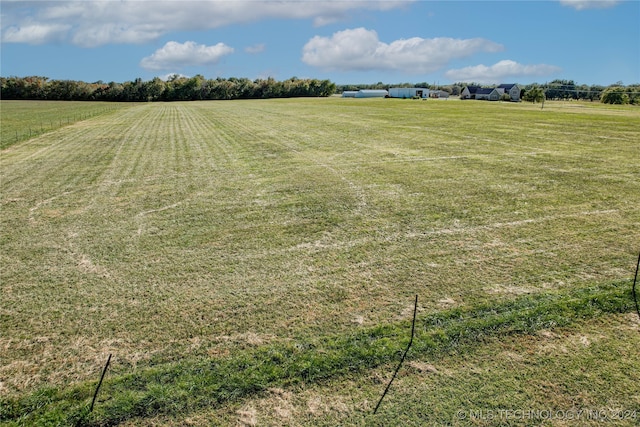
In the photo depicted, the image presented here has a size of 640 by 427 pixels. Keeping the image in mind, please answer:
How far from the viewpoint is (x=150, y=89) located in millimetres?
110562

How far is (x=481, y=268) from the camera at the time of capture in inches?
292

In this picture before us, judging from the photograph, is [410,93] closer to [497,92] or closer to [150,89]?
[497,92]

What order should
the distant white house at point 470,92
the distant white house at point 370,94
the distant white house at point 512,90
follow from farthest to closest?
the distant white house at point 370,94 → the distant white house at point 470,92 → the distant white house at point 512,90

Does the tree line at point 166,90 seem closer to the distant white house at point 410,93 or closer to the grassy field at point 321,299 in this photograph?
the distant white house at point 410,93

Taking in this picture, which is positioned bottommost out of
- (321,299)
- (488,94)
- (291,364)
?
(291,364)

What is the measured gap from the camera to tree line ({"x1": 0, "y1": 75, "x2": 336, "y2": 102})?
107562mm

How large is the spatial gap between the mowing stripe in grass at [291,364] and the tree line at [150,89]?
117842mm

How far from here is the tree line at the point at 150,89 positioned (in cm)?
10756

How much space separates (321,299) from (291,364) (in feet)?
5.38

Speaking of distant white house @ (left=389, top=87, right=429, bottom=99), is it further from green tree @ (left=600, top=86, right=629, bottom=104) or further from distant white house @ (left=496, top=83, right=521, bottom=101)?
green tree @ (left=600, top=86, right=629, bottom=104)

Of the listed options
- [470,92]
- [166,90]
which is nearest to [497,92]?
[470,92]

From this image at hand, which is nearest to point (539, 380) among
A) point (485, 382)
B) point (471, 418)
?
point (485, 382)

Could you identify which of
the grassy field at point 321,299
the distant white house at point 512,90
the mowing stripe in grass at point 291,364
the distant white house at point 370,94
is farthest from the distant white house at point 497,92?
the mowing stripe in grass at point 291,364

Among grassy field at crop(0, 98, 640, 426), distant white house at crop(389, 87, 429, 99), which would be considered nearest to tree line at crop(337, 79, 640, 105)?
distant white house at crop(389, 87, 429, 99)
